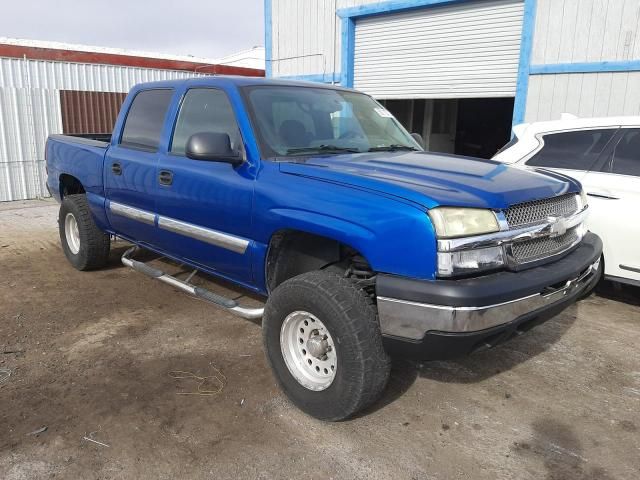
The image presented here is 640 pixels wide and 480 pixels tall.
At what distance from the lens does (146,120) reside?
4.48 metres

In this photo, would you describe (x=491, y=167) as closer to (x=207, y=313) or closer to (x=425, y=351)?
(x=425, y=351)

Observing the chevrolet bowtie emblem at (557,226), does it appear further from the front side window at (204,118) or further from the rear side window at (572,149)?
the rear side window at (572,149)

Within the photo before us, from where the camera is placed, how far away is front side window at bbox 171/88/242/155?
362 cm

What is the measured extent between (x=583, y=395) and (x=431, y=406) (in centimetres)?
100

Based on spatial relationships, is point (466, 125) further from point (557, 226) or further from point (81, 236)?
point (557, 226)

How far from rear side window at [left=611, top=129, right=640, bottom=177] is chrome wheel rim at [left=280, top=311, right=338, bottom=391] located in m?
3.29

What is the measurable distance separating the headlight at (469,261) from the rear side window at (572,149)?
2819mm

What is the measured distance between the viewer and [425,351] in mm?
2533

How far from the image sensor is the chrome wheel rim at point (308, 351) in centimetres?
293

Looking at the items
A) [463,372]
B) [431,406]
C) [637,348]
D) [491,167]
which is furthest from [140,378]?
[637,348]

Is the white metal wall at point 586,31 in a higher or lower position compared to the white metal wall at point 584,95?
higher

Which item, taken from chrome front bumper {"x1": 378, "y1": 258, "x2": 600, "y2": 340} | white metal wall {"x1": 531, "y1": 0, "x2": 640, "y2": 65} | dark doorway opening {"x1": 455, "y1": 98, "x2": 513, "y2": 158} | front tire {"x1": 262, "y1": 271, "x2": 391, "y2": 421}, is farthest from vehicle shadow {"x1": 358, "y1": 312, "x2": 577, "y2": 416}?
dark doorway opening {"x1": 455, "y1": 98, "x2": 513, "y2": 158}

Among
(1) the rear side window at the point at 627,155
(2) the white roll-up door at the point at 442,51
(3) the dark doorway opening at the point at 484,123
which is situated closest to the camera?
(1) the rear side window at the point at 627,155

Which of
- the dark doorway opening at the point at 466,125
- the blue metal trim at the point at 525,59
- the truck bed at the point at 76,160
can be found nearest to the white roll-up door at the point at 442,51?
the blue metal trim at the point at 525,59
